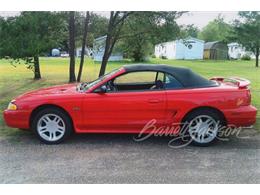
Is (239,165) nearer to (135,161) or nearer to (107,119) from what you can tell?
(135,161)

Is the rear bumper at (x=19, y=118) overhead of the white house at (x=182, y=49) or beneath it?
beneath

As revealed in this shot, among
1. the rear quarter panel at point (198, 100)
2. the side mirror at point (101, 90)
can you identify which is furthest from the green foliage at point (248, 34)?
the side mirror at point (101, 90)

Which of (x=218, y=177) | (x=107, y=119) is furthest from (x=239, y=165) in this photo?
(x=107, y=119)

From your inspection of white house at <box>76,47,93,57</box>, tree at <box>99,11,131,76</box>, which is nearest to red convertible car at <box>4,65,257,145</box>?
tree at <box>99,11,131,76</box>

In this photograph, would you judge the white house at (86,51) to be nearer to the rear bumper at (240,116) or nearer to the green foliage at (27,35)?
the green foliage at (27,35)

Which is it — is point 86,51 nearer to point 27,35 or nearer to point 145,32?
point 145,32

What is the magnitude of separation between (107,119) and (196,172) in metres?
1.73

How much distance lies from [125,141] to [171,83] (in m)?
1.27

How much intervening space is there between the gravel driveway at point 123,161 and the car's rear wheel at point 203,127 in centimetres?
14

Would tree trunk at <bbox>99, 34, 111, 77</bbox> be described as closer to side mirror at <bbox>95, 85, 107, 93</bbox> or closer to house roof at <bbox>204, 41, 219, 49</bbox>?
house roof at <bbox>204, 41, 219, 49</bbox>

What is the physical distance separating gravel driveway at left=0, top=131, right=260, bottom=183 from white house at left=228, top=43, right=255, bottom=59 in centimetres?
360

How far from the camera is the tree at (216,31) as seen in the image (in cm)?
679

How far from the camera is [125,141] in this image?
17.5 ft

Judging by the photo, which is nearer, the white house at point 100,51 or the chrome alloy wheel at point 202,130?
the chrome alloy wheel at point 202,130
